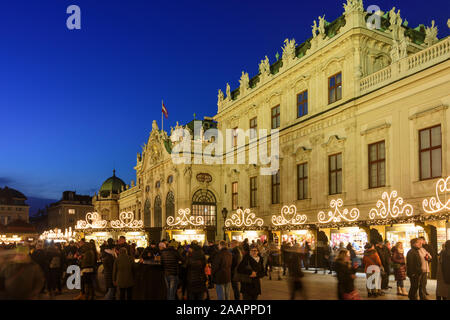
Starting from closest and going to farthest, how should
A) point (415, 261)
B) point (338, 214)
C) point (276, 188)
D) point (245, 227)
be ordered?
point (415, 261), point (338, 214), point (276, 188), point (245, 227)

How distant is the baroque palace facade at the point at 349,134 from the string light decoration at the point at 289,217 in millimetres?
95

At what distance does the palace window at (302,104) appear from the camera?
33.2 metres

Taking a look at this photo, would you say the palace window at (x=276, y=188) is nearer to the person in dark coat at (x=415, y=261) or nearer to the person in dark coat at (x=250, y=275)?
the person in dark coat at (x=415, y=261)

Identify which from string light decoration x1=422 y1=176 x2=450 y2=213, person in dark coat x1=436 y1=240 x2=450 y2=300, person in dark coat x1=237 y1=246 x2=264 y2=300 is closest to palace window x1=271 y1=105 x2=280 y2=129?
string light decoration x1=422 y1=176 x2=450 y2=213

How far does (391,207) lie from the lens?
23625 millimetres

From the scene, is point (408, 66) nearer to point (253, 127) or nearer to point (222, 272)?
point (253, 127)

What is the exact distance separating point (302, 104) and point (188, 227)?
17.0 m

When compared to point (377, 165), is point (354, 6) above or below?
above

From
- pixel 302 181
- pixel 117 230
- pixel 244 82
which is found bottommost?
pixel 117 230

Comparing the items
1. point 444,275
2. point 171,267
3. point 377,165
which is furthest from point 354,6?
point 171,267

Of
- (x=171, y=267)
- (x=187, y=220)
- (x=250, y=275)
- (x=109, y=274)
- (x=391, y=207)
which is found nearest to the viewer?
(x=250, y=275)

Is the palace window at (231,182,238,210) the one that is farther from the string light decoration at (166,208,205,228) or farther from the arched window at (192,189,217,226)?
the arched window at (192,189,217,226)

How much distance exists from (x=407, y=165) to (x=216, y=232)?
79.6 feet
